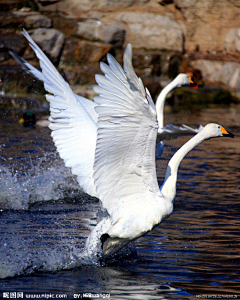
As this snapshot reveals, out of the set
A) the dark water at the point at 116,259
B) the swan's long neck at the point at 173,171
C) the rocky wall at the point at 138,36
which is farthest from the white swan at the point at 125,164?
the rocky wall at the point at 138,36

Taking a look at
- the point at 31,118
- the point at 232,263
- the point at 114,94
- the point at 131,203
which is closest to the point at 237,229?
the point at 232,263

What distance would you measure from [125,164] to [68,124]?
1956 mm

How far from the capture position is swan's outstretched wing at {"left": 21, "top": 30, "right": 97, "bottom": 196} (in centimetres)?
607

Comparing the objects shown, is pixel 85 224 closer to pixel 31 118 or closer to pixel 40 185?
pixel 40 185

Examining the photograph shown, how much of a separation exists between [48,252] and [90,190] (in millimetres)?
1225

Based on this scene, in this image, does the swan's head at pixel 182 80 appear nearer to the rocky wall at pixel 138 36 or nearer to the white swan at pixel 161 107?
the white swan at pixel 161 107

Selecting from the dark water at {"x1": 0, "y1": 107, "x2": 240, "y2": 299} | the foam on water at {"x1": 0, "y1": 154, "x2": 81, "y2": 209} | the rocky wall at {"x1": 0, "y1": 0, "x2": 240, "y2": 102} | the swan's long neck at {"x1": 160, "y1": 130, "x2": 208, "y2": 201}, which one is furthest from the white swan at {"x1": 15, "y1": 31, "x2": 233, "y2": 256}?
the rocky wall at {"x1": 0, "y1": 0, "x2": 240, "y2": 102}

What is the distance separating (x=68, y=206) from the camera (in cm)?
696

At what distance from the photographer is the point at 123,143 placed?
14.3 ft

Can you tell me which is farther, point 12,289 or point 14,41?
point 14,41

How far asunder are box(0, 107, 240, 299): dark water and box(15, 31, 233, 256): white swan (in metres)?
0.42

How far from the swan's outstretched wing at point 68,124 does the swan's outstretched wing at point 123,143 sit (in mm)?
1299

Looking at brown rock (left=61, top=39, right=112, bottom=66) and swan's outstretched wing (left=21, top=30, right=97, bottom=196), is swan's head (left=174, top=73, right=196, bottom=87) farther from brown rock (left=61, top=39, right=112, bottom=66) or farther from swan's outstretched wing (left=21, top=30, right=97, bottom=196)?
brown rock (left=61, top=39, right=112, bottom=66)

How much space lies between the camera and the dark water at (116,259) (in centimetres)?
424
